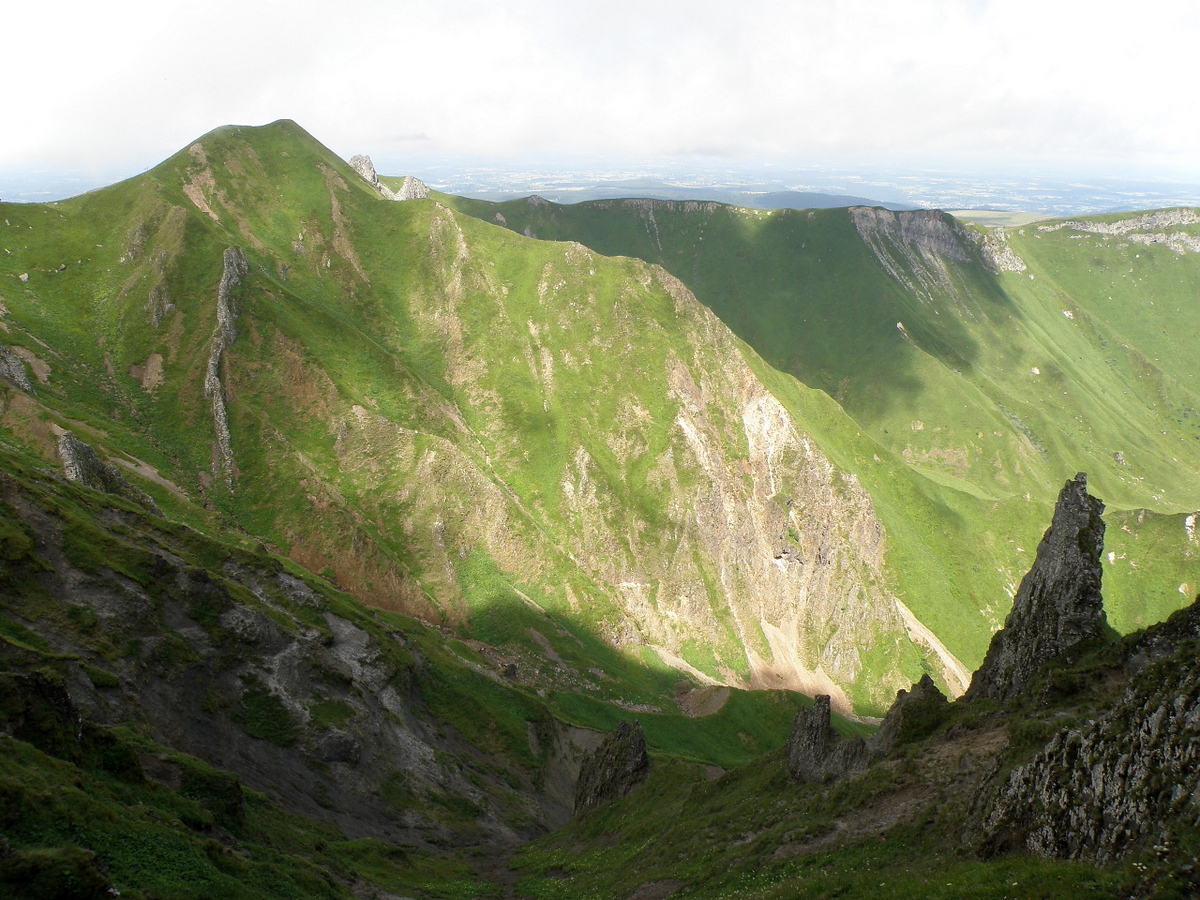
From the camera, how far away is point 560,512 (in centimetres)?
11000

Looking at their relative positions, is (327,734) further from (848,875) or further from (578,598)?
(578,598)

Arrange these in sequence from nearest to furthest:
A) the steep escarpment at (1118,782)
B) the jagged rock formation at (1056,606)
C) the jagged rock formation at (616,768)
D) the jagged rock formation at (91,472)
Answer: the steep escarpment at (1118,782) < the jagged rock formation at (1056,606) < the jagged rock formation at (91,472) < the jagged rock formation at (616,768)

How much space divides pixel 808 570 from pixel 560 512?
52.4m

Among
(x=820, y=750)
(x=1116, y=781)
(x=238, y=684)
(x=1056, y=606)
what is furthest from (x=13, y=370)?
(x=1056, y=606)

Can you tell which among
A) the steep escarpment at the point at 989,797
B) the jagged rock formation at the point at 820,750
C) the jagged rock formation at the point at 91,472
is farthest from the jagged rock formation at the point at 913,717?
the jagged rock formation at the point at 91,472

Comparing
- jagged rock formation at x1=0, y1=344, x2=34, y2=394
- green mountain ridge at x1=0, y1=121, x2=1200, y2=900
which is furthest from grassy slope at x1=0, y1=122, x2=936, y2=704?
jagged rock formation at x1=0, y1=344, x2=34, y2=394

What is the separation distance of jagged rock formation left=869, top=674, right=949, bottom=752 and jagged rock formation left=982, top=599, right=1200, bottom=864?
44.1ft

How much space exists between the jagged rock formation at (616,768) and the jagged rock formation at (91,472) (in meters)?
48.1

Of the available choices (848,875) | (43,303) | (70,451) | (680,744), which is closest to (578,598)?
(680,744)

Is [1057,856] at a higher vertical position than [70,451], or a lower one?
lower

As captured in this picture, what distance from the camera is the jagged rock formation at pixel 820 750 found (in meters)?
34.3

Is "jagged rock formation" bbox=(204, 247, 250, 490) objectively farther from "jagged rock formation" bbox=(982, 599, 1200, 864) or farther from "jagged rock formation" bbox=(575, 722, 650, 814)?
"jagged rock formation" bbox=(982, 599, 1200, 864)

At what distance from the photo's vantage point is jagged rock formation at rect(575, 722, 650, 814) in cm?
5600

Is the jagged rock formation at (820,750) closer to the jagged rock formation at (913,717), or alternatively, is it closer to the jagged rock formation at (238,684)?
the jagged rock formation at (913,717)
